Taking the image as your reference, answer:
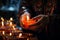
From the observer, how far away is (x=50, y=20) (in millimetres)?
3643

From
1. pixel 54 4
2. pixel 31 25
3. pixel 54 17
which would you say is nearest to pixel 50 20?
pixel 54 17

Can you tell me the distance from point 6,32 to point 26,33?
434 mm

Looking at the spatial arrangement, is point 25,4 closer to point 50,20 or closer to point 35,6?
point 35,6

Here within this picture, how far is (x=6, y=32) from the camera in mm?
3832

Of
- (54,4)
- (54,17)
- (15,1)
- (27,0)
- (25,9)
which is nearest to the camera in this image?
(54,17)

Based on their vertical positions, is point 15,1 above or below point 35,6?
above

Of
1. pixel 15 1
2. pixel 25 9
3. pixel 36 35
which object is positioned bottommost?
pixel 36 35

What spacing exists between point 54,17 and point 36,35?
1.98 ft

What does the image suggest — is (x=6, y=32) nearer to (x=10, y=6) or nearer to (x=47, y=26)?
(x=47, y=26)

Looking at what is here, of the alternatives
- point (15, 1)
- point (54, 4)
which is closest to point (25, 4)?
point (54, 4)

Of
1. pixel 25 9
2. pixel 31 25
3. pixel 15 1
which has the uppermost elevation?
pixel 15 1

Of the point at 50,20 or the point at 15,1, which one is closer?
the point at 50,20

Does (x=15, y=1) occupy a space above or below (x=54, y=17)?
above

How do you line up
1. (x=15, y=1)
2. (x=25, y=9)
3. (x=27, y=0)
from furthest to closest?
(x=15, y=1)
(x=27, y=0)
(x=25, y=9)
